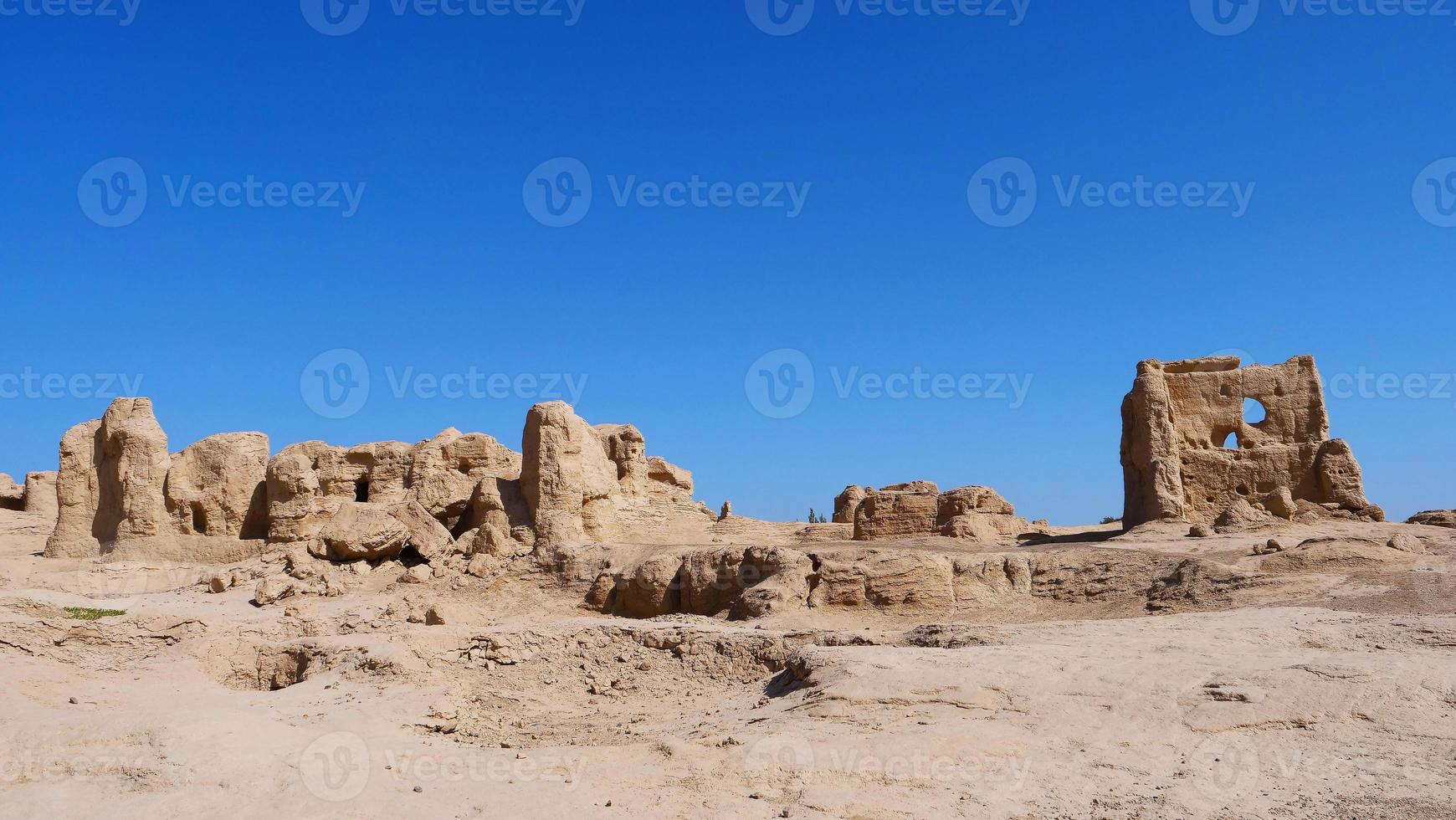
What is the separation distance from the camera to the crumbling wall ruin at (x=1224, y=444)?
1773 centimetres

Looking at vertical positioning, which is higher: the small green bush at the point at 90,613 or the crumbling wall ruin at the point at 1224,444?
the crumbling wall ruin at the point at 1224,444

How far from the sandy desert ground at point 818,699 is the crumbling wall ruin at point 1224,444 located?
96.2 inches

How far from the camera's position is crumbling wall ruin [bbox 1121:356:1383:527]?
58.2 ft

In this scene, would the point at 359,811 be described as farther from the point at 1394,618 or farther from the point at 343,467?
the point at 343,467

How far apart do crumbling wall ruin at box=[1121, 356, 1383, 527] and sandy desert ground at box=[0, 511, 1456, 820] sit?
244 cm

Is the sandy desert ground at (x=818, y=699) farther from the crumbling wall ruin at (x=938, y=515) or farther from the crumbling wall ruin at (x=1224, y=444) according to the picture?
the crumbling wall ruin at (x=938, y=515)

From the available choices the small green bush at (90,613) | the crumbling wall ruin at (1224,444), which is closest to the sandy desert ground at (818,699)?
the small green bush at (90,613)

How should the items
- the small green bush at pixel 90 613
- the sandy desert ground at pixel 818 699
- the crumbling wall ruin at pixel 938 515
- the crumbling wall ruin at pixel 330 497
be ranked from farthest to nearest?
the crumbling wall ruin at pixel 938 515, the crumbling wall ruin at pixel 330 497, the small green bush at pixel 90 613, the sandy desert ground at pixel 818 699

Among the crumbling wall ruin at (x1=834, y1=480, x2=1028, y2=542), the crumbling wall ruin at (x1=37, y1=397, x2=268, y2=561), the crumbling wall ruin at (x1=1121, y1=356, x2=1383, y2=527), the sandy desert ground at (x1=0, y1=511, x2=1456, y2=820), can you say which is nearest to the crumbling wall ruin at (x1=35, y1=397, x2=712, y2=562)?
the crumbling wall ruin at (x1=37, y1=397, x2=268, y2=561)

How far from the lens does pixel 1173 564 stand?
1330 centimetres

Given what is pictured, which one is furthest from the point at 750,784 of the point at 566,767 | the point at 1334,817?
the point at 1334,817

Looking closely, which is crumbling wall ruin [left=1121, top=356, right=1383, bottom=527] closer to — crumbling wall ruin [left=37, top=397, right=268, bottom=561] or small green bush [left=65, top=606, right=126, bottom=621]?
small green bush [left=65, top=606, right=126, bottom=621]

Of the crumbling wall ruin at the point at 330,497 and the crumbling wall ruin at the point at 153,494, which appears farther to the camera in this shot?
the crumbling wall ruin at the point at 153,494

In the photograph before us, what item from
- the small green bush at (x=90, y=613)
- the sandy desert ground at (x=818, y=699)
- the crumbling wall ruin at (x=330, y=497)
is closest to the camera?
the sandy desert ground at (x=818, y=699)
